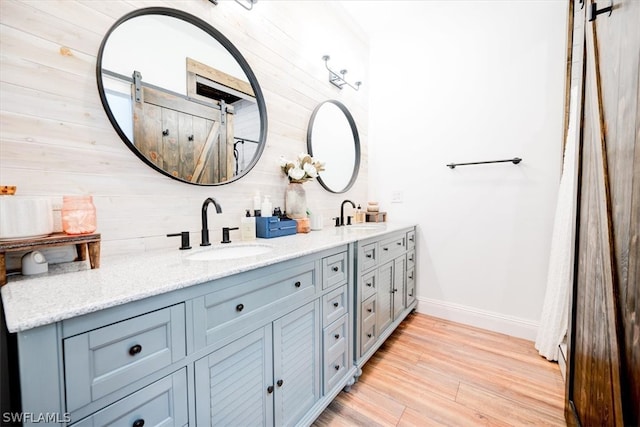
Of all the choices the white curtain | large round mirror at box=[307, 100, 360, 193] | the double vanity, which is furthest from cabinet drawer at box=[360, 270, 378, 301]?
the white curtain

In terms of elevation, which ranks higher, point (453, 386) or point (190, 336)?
point (190, 336)

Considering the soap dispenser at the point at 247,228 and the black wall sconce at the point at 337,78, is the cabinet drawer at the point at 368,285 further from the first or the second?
the black wall sconce at the point at 337,78

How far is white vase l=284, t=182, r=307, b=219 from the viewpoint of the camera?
1801 mm

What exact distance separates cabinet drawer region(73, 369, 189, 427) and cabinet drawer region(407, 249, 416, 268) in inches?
78.5

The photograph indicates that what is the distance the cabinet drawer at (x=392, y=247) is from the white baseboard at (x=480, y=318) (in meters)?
0.72

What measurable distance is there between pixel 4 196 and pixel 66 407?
62cm

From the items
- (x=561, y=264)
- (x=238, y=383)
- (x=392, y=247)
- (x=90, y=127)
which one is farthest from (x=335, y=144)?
(x=238, y=383)

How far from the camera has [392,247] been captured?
6.66ft

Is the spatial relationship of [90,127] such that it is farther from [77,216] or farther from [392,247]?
[392,247]

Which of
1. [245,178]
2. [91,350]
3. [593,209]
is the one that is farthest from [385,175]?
[91,350]

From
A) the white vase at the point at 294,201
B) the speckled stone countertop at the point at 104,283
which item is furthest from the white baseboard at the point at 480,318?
the speckled stone countertop at the point at 104,283

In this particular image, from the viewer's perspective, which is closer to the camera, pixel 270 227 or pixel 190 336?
pixel 190 336

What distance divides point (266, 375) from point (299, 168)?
122cm

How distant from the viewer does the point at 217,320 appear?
837 millimetres
